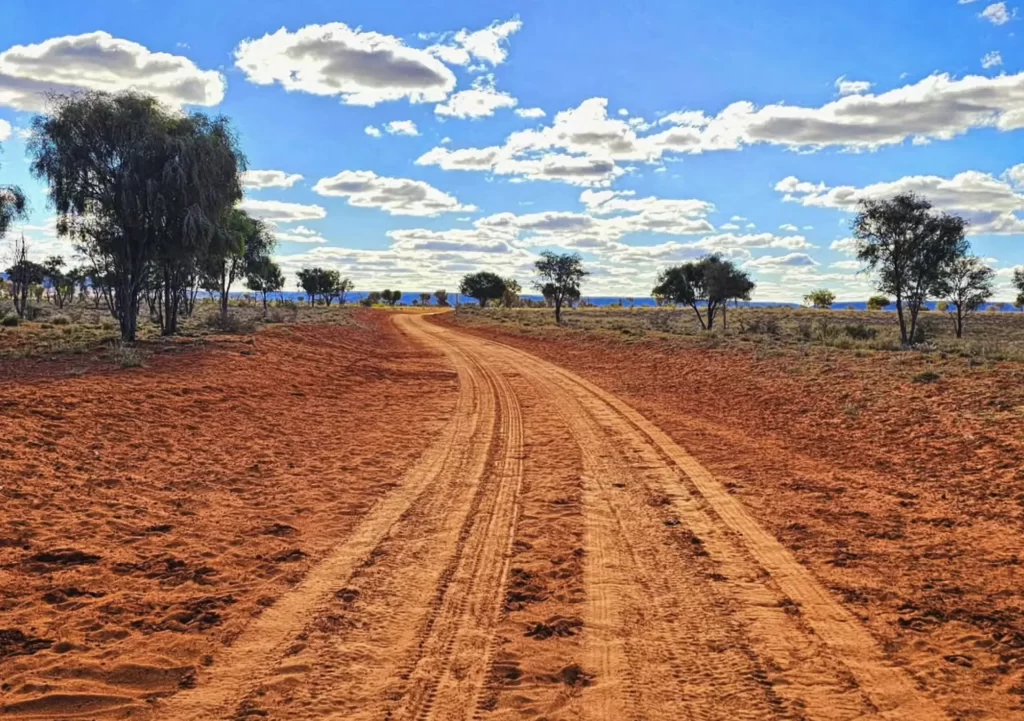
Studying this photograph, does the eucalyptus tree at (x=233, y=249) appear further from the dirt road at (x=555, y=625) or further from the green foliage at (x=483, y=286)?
the green foliage at (x=483, y=286)

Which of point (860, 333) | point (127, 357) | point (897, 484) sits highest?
point (860, 333)

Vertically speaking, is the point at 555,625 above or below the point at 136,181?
below

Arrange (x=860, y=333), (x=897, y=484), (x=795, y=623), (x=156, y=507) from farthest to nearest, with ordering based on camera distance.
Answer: (x=860, y=333)
(x=897, y=484)
(x=156, y=507)
(x=795, y=623)

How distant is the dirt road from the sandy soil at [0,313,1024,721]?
2 cm

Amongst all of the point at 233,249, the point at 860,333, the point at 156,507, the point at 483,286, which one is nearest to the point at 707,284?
the point at 860,333

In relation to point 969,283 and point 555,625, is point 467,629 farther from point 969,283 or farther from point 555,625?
point 969,283

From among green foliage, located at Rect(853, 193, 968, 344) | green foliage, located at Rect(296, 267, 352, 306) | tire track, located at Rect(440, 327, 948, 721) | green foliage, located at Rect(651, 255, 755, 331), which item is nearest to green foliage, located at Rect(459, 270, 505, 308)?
green foliage, located at Rect(296, 267, 352, 306)

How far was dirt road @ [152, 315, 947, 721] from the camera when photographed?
12.3 ft

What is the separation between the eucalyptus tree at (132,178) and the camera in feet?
66.7

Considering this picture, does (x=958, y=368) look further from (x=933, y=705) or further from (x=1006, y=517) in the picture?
(x=933, y=705)

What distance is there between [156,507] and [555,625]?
484 centimetres

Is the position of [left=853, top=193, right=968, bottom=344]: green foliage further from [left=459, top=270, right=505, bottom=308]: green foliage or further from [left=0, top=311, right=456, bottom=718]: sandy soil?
[left=459, top=270, right=505, bottom=308]: green foliage

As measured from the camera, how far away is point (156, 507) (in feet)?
23.7

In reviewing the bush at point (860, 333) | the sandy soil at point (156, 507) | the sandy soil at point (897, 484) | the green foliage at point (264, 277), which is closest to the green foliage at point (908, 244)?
the bush at point (860, 333)
